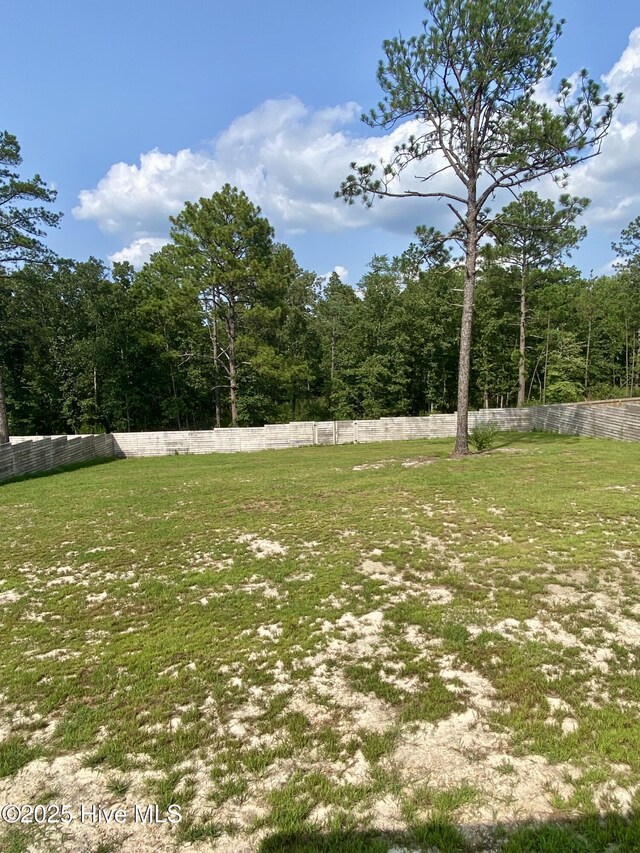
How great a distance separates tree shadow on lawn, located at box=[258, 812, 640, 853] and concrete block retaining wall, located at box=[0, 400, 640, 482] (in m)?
15.6

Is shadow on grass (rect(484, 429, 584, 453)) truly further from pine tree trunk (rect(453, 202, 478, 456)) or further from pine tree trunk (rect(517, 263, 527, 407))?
pine tree trunk (rect(517, 263, 527, 407))

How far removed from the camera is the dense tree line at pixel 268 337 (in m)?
22.2

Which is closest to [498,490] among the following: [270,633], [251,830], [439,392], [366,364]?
[270,633]

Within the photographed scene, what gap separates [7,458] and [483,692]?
49.4 feet

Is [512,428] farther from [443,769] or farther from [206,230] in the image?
[443,769]

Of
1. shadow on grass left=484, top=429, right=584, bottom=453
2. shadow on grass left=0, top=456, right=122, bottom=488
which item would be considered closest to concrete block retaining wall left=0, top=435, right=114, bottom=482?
shadow on grass left=0, top=456, right=122, bottom=488

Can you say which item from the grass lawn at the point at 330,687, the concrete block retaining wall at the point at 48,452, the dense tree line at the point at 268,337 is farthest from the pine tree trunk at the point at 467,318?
the concrete block retaining wall at the point at 48,452

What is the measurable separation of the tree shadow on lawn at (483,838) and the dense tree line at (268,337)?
19917mm

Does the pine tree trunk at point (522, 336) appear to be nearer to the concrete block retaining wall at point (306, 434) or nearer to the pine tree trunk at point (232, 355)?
the concrete block retaining wall at point (306, 434)

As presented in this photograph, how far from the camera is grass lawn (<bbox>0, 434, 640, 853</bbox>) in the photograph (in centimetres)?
184

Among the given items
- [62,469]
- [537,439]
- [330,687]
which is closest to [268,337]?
[62,469]

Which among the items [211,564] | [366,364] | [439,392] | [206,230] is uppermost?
[206,230]

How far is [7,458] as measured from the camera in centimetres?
1315

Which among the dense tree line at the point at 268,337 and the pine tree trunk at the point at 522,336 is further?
the pine tree trunk at the point at 522,336
